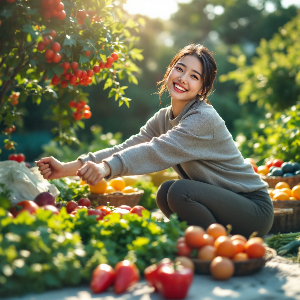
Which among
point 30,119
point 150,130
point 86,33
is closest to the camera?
point 86,33

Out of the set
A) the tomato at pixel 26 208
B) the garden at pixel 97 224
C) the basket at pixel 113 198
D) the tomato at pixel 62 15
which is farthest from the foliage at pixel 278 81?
the tomato at pixel 26 208

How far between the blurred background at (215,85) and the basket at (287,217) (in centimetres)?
106

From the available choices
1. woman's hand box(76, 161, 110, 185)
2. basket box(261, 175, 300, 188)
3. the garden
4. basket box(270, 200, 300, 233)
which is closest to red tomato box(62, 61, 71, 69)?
the garden

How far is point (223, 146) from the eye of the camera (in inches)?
97.0

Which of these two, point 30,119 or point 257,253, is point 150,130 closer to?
point 257,253

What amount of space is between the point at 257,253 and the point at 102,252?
2.43ft

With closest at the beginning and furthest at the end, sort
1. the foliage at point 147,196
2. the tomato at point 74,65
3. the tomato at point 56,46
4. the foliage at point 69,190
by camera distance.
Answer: the tomato at point 56,46
the tomato at point 74,65
the foliage at point 69,190
the foliage at point 147,196

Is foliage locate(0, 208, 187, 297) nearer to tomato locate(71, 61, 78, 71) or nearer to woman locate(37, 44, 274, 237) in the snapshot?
woman locate(37, 44, 274, 237)

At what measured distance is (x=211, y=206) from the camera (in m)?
2.36

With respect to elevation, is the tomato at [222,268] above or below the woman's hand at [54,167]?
below

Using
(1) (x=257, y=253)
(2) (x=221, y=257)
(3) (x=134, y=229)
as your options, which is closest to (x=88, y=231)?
(3) (x=134, y=229)

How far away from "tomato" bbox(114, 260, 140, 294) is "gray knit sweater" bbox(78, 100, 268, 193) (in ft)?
2.02

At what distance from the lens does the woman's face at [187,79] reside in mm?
2537

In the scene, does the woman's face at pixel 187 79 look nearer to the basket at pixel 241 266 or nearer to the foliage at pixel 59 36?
the foliage at pixel 59 36
